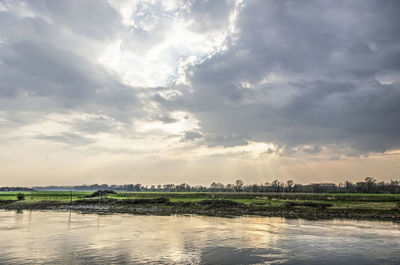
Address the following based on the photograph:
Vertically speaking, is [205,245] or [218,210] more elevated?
[205,245]

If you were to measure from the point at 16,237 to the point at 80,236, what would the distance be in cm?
802

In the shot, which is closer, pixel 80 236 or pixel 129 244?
pixel 129 244

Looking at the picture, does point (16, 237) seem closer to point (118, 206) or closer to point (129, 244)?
point (129, 244)

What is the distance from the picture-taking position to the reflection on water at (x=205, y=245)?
25.8 m

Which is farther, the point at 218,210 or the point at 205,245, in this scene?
the point at 218,210

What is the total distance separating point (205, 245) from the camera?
31750 millimetres

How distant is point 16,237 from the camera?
36.4 metres

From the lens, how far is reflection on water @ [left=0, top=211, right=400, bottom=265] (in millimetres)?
25812

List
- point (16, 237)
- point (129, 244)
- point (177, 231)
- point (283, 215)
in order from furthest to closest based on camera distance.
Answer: point (283, 215)
point (177, 231)
point (16, 237)
point (129, 244)

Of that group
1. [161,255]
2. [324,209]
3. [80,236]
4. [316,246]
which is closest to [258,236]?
[316,246]

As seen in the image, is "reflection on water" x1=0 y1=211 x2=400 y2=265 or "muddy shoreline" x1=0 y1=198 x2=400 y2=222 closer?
"reflection on water" x1=0 y1=211 x2=400 y2=265

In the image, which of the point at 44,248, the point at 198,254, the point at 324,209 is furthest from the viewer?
the point at 324,209

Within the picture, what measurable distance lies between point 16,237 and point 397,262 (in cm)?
4345

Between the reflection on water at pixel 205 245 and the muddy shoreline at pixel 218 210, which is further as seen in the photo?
the muddy shoreline at pixel 218 210
